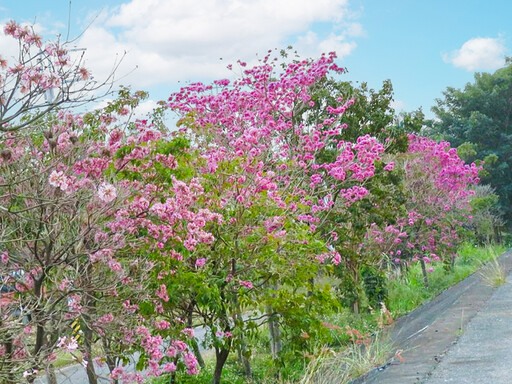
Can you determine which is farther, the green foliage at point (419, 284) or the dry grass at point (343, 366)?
the green foliage at point (419, 284)

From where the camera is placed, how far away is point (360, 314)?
13.5 metres

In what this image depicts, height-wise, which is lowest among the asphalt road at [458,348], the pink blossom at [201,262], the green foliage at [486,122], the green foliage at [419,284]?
the green foliage at [419,284]

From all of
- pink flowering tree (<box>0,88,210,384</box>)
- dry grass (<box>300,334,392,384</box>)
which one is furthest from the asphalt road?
pink flowering tree (<box>0,88,210,384</box>)

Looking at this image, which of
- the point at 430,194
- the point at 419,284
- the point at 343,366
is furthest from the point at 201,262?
the point at 419,284

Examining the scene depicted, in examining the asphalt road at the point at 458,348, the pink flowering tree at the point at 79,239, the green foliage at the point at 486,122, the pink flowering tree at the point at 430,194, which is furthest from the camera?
the green foliage at the point at 486,122

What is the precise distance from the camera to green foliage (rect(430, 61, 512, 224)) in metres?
34.0

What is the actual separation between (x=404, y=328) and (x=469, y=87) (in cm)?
2858

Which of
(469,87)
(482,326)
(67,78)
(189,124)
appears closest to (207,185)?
(189,124)

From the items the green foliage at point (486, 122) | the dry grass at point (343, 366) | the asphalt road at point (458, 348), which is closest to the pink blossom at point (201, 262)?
the dry grass at point (343, 366)

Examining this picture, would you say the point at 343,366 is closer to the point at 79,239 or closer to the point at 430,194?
the point at 79,239

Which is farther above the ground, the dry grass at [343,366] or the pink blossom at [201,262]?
the pink blossom at [201,262]

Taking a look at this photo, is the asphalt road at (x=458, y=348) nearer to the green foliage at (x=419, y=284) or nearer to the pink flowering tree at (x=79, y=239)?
the pink flowering tree at (x=79, y=239)

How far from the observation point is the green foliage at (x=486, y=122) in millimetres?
34000

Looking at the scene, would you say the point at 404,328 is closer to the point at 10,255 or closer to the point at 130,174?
the point at 130,174
